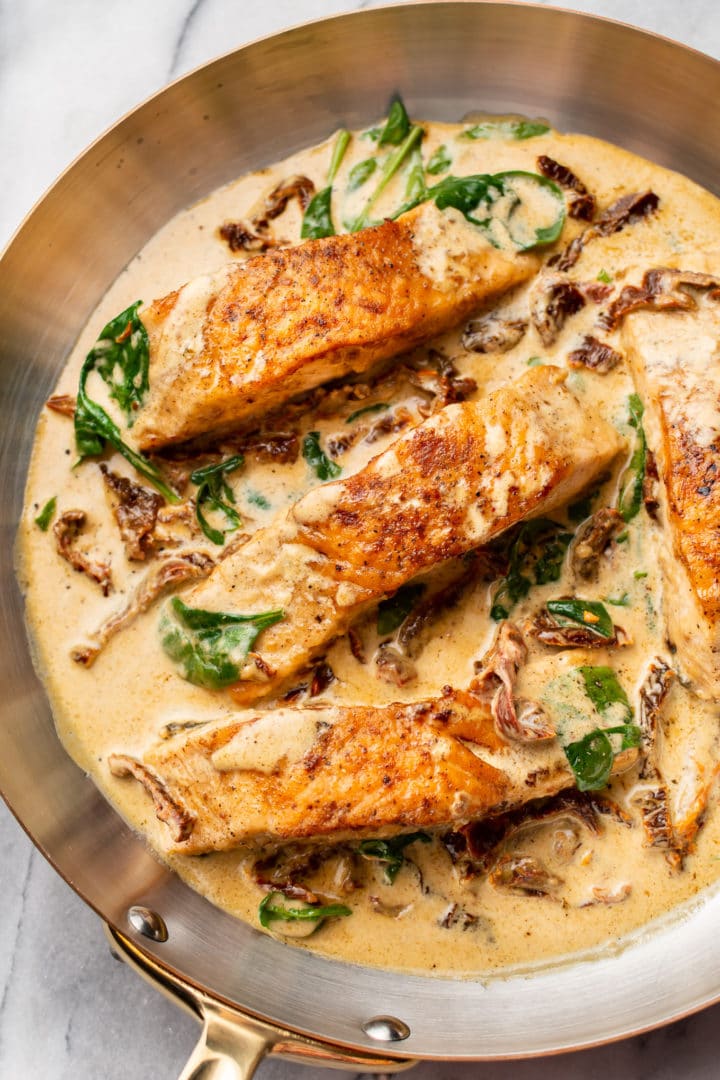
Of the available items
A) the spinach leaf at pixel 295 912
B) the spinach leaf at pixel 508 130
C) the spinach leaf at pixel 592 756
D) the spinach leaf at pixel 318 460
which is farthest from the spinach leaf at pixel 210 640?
the spinach leaf at pixel 508 130

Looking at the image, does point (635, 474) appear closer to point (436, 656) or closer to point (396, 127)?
point (436, 656)

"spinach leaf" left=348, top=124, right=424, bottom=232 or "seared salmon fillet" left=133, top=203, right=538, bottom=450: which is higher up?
"spinach leaf" left=348, top=124, right=424, bottom=232

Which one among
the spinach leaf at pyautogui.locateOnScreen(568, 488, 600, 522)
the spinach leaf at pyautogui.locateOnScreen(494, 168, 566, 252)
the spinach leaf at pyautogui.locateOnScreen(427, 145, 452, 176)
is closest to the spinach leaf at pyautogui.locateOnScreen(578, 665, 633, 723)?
the spinach leaf at pyautogui.locateOnScreen(568, 488, 600, 522)

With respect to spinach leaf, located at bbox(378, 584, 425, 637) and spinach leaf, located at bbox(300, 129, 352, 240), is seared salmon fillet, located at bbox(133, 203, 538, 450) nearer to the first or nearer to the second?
spinach leaf, located at bbox(300, 129, 352, 240)

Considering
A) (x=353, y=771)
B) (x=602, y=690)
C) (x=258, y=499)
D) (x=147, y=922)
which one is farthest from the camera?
(x=258, y=499)

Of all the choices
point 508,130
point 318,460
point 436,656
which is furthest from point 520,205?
point 436,656
